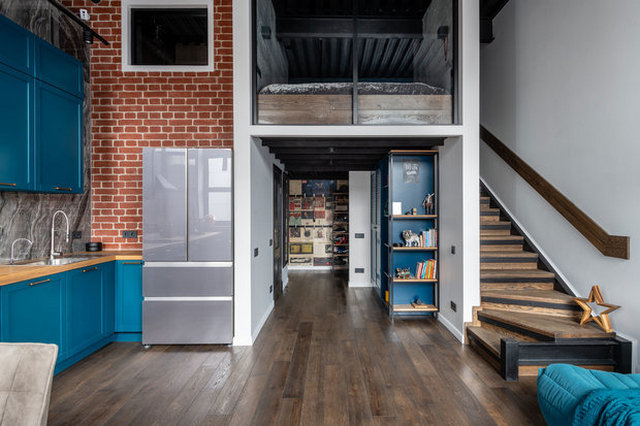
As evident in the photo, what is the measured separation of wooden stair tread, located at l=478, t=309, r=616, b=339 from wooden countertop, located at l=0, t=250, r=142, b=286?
3884mm

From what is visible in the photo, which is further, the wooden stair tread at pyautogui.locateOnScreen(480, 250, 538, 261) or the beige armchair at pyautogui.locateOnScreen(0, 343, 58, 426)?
the wooden stair tread at pyautogui.locateOnScreen(480, 250, 538, 261)

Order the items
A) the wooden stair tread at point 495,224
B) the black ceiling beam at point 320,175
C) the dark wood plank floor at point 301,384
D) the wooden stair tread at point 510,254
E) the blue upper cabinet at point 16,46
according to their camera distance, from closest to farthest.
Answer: the dark wood plank floor at point 301,384
the blue upper cabinet at point 16,46
the wooden stair tread at point 510,254
the wooden stair tread at point 495,224
the black ceiling beam at point 320,175

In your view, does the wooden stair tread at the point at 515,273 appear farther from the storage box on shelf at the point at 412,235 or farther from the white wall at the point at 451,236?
the storage box on shelf at the point at 412,235

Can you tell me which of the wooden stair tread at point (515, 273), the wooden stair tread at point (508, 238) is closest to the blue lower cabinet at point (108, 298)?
the wooden stair tread at point (515, 273)

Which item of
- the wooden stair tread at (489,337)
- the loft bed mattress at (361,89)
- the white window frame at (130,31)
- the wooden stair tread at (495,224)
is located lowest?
the wooden stair tread at (489,337)

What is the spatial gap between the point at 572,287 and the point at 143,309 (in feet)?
15.3

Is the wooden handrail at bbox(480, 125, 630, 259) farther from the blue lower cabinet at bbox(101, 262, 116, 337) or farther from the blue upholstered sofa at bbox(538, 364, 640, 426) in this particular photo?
the blue lower cabinet at bbox(101, 262, 116, 337)

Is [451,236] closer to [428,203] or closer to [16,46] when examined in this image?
[428,203]

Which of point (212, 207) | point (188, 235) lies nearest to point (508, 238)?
point (212, 207)

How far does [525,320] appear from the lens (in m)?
3.18

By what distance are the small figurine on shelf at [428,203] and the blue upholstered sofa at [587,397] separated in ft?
8.72

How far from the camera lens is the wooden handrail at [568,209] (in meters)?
2.90

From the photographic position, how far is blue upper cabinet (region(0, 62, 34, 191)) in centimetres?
264

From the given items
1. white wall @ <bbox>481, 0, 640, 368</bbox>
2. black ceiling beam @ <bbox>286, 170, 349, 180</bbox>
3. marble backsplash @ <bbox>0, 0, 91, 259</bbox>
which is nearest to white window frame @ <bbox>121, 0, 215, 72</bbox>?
marble backsplash @ <bbox>0, 0, 91, 259</bbox>
